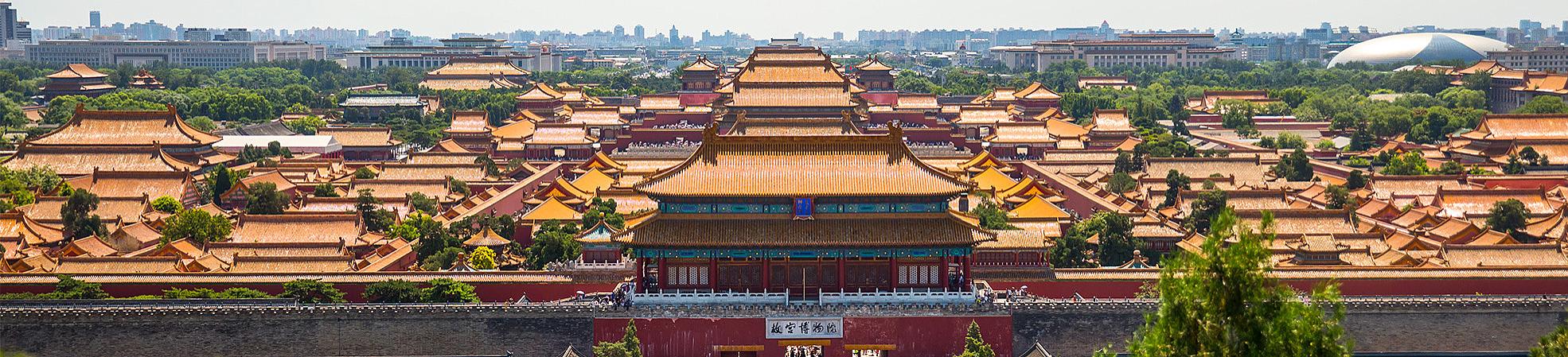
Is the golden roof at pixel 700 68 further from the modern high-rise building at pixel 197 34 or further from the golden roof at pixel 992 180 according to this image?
the modern high-rise building at pixel 197 34

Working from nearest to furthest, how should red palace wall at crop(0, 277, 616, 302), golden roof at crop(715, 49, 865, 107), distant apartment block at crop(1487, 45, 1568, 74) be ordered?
1. red palace wall at crop(0, 277, 616, 302)
2. golden roof at crop(715, 49, 865, 107)
3. distant apartment block at crop(1487, 45, 1568, 74)

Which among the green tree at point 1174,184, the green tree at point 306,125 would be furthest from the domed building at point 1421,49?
the green tree at point 1174,184

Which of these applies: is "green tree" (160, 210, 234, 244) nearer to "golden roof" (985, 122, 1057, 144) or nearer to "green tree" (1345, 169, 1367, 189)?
"green tree" (1345, 169, 1367, 189)

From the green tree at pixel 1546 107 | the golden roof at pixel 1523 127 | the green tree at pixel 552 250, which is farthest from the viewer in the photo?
the green tree at pixel 1546 107

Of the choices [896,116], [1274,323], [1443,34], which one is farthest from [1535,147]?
[1443,34]

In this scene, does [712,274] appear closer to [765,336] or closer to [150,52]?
[765,336]

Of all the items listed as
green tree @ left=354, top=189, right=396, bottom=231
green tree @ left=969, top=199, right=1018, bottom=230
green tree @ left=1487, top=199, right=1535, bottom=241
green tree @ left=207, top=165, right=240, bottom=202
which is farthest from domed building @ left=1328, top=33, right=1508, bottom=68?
green tree @ left=354, top=189, right=396, bottom=231
